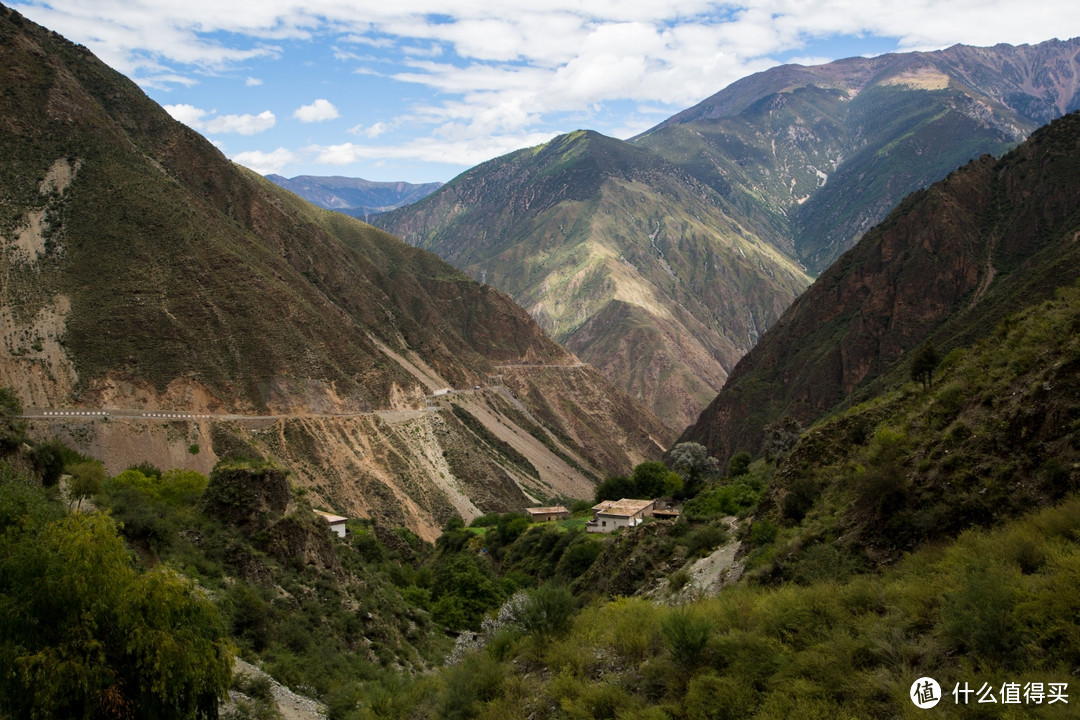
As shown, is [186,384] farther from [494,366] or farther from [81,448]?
[494,366]

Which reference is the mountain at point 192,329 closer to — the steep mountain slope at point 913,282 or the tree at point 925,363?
the steep mountain slope at point 913,282

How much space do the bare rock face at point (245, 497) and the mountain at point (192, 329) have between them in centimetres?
3579

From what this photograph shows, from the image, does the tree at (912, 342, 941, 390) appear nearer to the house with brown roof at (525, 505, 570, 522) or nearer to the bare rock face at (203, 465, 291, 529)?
the bare rock face at (203, 465, 291, 529)

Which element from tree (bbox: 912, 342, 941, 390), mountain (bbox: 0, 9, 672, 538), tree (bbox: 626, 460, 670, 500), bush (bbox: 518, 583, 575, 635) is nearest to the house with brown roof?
tree (bbox: 626, 460, 670, 500)

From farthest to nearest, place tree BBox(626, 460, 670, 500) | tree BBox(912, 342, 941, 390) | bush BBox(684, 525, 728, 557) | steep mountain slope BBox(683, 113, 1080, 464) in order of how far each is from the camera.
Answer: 1. steep mountain slope BBox(683, 113, 1080, 464)
2. tree BBox(626, 460, 670, 500)
3. tree BBox(912, 342, 941, 390)
4. bush BBox(684, 525, 728, 557)

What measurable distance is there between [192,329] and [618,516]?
46.3m

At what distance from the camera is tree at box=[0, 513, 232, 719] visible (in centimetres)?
1165

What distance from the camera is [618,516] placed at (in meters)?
41.8

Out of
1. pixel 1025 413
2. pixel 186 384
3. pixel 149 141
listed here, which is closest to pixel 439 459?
pixel 186 384

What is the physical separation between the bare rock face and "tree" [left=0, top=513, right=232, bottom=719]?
15.0 meters

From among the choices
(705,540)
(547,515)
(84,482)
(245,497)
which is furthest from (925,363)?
(547,515)

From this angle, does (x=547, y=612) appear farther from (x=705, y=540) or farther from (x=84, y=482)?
(x=84, y=482)

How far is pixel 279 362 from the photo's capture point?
73.8 m

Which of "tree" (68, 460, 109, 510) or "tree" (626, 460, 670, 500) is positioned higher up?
"tree" (68, 460, 109, 510)
